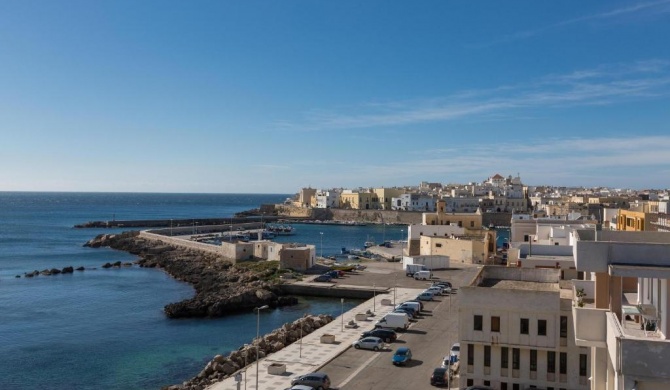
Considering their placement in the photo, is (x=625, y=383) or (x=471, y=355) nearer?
(x=625, y=383)

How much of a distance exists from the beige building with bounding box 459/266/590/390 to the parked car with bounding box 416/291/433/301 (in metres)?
17.3

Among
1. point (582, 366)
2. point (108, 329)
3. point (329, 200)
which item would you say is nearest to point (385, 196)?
point (329, 200)

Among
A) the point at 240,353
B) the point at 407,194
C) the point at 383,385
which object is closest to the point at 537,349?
the point at 383,385

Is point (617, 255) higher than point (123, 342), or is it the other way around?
point (617, 255)

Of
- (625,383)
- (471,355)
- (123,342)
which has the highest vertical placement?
(625,383)

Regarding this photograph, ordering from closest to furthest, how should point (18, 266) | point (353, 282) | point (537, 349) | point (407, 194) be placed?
1. point (537, 349)
2. point (353, 282)
3. point (18, 266)
4. point (407, 194)

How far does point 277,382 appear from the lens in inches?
824

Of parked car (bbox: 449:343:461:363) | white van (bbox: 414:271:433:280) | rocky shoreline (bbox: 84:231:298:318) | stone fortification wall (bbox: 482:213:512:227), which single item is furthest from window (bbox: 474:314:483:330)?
stone fortification wall (bbox: 482:213:512:227)

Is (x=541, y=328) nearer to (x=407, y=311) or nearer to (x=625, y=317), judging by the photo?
(x=625, y=317)

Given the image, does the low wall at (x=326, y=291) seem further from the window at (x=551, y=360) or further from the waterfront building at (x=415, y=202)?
the waterfront building at (x=415, y=202)

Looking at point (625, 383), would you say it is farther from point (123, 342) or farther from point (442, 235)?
point (442, 235)

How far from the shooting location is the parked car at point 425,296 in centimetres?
3575

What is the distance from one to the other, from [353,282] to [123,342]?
18492mm

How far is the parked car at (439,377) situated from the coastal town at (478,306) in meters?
0.03
